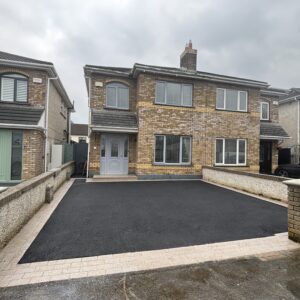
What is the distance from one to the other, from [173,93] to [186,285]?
1075cm

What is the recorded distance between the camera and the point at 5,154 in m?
9.98

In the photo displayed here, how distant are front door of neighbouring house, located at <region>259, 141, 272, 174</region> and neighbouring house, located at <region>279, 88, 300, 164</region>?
9.34 ft

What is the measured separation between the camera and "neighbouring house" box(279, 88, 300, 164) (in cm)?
1658

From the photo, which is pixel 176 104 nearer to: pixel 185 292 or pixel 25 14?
pixel 25 14

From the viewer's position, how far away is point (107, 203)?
6.74m

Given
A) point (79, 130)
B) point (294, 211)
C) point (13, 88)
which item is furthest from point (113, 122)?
point (79, 130)

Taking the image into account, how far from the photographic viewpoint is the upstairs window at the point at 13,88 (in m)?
10.8

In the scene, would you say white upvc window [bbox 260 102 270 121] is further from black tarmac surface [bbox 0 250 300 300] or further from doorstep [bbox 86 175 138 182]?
black tarmac surface [bbox 0 250 300 300]

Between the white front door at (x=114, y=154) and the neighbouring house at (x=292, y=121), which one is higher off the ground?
the neighbouring house at (x=292, y=121)

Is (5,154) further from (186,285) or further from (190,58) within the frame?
(190,58)

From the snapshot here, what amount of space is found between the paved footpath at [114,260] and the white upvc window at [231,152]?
8.72 m

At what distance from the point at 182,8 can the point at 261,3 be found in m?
3.58

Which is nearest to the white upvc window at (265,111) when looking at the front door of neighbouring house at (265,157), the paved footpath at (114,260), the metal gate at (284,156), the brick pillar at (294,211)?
the front door of neighbouring house at (265,157)

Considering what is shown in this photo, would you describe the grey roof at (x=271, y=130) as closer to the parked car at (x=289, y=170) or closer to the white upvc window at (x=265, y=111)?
the white upvc window at (x=265, y=111)
